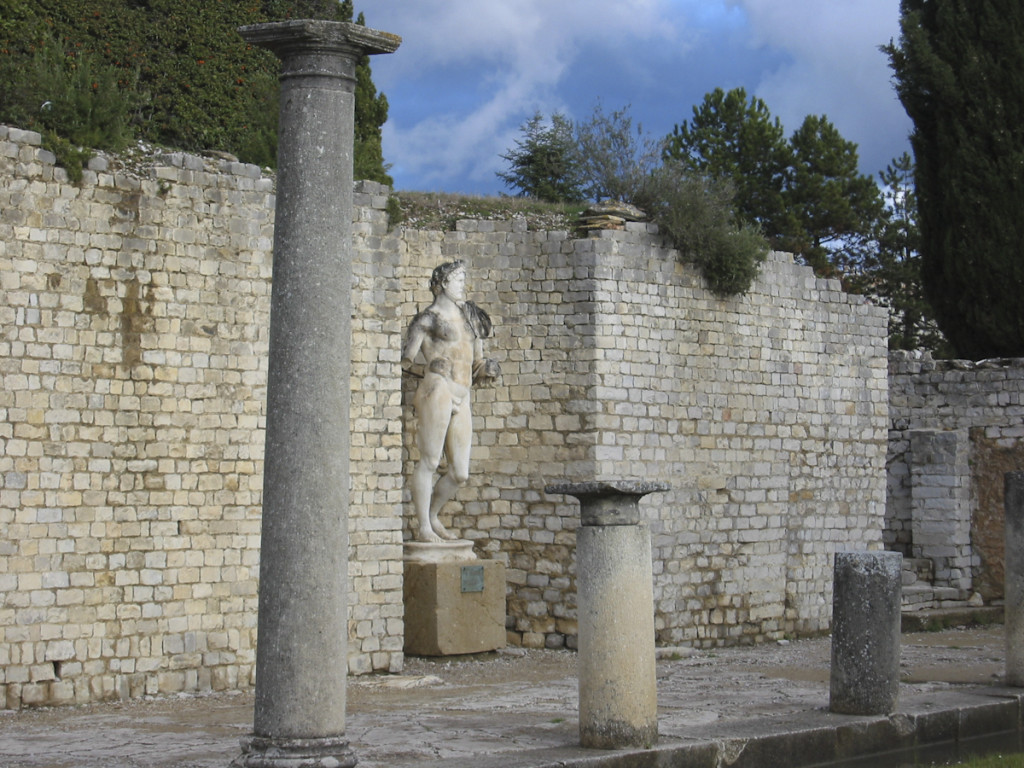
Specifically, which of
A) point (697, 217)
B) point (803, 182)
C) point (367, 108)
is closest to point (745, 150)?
point (803, 182)

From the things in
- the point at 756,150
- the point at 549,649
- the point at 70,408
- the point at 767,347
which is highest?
the point at 756,150

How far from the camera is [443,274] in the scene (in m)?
12.4

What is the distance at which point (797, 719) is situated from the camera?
837 centimetres

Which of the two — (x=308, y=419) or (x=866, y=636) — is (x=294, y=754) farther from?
(x=866, y=636)

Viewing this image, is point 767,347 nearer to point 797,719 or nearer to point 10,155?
point 797,719

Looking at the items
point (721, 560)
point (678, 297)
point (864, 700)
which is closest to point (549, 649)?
point (721, 560)

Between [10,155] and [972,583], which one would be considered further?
[972,583]

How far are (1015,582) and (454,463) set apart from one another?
486cm

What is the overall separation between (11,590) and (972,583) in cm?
1165

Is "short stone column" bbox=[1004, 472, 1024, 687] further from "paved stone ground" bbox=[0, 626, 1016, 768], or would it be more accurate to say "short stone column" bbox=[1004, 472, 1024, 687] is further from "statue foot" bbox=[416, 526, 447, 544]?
"statue foot" bbox=[416, 526, 447, 544]

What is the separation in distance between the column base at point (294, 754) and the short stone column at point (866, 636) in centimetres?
386

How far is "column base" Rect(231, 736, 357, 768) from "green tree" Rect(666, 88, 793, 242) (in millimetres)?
26034

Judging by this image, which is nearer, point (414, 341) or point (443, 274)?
point (414, 341)

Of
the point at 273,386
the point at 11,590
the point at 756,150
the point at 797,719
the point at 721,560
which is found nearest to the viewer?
the point at 273,386
